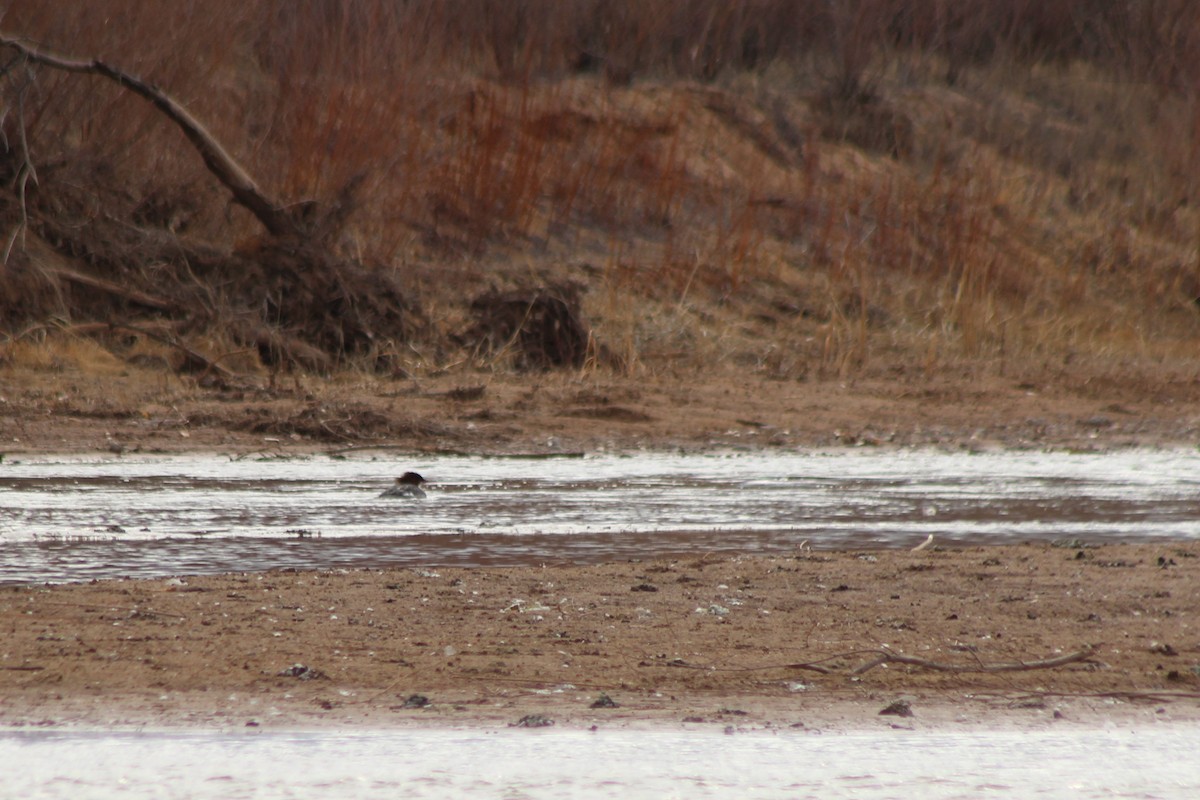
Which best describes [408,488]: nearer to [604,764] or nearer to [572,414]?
[572,414]

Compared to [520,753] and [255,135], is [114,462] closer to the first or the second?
[520,753]

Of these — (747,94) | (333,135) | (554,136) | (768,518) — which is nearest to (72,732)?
(768,518)

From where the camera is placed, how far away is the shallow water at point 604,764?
353 centimetres

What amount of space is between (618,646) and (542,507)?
344 centimetres

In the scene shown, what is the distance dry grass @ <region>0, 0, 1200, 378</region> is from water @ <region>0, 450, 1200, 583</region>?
15.0 feet

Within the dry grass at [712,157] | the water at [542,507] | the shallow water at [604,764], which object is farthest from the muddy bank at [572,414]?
the shallow water at [604,764]

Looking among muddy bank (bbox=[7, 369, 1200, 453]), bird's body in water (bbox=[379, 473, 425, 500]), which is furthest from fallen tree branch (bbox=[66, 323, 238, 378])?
bird's body in water (bbox=[379, 473, 425, 500])

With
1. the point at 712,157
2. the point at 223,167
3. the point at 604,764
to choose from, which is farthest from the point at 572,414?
the point at 712,157

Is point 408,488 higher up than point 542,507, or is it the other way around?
point 542,507

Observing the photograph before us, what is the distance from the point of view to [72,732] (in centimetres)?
396

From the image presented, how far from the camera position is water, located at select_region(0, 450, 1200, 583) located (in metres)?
6.93

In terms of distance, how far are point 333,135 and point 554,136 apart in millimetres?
3971

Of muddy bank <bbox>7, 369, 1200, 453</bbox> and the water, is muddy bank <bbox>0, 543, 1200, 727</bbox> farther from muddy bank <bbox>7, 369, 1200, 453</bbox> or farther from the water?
muddy bank <bbox>7, 369, 1200, 453</bbox>

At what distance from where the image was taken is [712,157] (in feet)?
75.9
